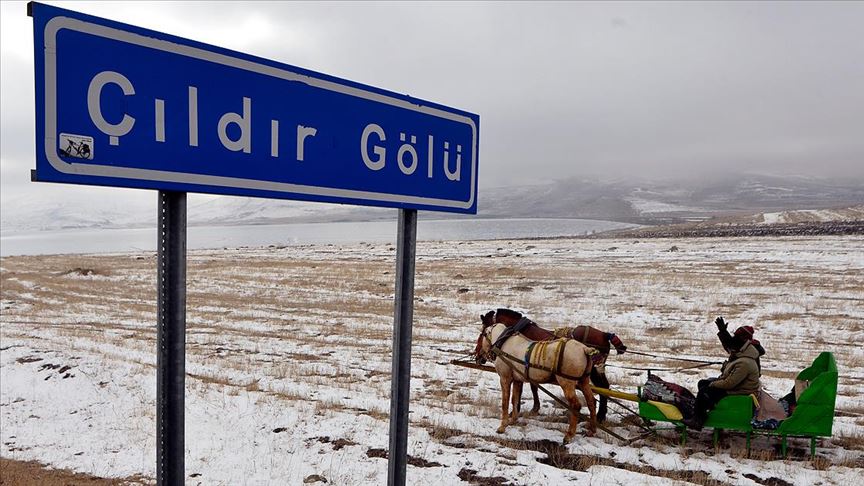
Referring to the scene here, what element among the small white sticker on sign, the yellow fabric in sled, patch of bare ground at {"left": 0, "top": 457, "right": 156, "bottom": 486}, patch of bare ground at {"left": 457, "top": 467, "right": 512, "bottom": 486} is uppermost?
the small white sticker on sign

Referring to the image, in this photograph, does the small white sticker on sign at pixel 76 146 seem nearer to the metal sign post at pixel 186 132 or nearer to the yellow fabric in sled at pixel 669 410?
the metal sign post at pixel 186 132

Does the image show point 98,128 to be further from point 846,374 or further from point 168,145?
point 846,374

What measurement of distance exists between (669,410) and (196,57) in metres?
7.21

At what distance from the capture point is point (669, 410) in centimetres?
697

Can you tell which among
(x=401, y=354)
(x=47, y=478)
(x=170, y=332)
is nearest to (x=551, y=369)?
(x=401, y=354)

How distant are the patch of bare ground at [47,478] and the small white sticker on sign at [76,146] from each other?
20.2ft

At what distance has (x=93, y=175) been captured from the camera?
140 cm

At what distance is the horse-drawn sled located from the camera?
20.5 ft

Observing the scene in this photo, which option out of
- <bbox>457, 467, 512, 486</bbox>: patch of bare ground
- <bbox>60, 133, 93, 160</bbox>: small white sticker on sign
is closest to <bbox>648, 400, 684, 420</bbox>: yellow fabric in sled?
<bbox>457, 467, 512, 486</bbox>: patch of bare ground

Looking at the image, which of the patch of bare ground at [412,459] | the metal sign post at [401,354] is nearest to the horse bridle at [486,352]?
the patch of bare ground at [412,459]

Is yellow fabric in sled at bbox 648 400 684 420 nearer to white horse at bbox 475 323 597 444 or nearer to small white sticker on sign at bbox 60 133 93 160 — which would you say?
white horse at bbox 475 323 597 444

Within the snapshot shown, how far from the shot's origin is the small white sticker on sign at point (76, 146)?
1.36 meters

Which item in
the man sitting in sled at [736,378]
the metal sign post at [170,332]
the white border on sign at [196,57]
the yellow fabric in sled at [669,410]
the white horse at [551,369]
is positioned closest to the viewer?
the white border on sign at [196,57]

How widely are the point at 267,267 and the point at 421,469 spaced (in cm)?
3264
